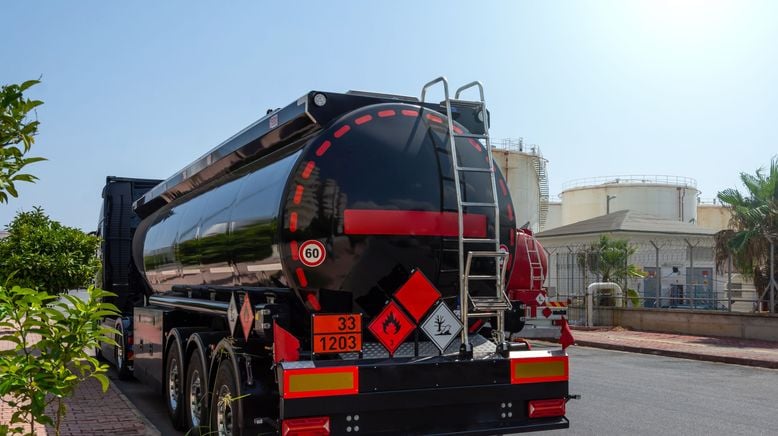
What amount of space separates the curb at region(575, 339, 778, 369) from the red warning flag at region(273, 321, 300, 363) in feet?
40.9

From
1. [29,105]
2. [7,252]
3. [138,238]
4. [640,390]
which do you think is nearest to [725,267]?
[640,390]

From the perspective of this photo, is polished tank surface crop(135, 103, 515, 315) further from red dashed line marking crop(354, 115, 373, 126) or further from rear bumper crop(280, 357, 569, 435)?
rear bumper crop(280, 357, 569, 435)

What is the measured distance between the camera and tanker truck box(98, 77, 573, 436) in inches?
227

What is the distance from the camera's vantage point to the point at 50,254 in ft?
74.0

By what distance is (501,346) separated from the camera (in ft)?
20.7

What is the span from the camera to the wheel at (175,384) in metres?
8.09

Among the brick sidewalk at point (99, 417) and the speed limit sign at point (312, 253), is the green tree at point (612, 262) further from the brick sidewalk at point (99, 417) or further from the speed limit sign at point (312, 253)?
the speed limit sign at point (312, 253)

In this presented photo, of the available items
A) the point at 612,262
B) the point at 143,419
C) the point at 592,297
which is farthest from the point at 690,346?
the point at 143,419

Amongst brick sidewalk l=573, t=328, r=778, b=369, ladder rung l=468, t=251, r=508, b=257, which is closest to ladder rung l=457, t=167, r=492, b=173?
ladder rung l=468, t=251, r=508, b=257

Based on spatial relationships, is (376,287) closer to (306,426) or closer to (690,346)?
(306,426)

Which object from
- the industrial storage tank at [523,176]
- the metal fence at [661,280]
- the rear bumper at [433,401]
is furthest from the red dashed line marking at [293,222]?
the industrial storage tank at [523,176]

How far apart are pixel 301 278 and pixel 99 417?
169 inches

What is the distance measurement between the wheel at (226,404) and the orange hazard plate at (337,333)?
0.85 metres

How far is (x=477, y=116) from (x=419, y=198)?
1.21 meters
